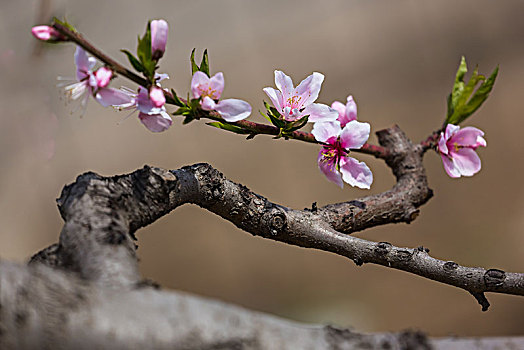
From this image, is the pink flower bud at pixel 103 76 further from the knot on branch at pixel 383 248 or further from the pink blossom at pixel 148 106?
the knot on branch at pixel 383 248

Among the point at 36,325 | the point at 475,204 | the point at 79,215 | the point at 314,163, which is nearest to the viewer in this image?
the point at 36,325

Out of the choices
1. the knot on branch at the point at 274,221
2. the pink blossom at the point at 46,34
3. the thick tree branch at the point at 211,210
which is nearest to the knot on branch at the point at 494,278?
the thick tree branch at the point at 211,210

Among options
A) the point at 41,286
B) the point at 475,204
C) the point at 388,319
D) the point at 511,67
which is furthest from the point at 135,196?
the point at 511,67

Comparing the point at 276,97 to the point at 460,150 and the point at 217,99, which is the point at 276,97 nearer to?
the point at 217,99

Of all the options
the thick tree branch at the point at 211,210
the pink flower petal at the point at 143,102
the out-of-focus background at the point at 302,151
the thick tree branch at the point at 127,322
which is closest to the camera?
the thick tree branch at the point at 127,322

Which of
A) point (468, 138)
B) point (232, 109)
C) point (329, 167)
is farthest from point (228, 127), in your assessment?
point (468, 138)

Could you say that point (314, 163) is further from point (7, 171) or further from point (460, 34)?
point (7, 171)

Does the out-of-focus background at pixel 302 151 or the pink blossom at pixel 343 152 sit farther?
the out-of-focus background at pixel 302 151
